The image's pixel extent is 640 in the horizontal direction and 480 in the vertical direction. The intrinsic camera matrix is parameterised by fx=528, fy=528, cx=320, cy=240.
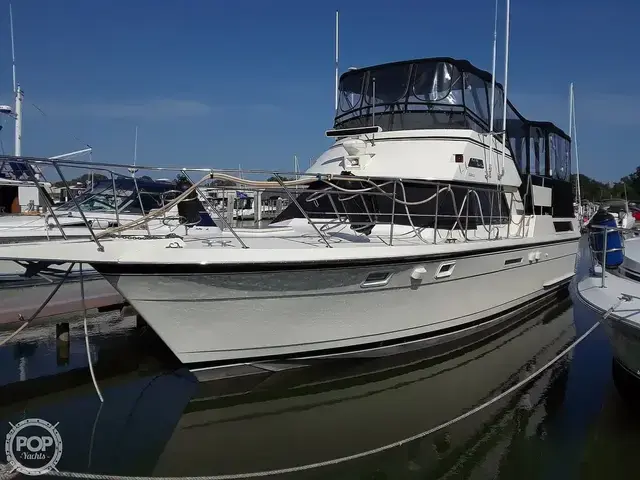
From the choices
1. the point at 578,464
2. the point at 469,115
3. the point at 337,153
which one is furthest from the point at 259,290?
the point at 469,115

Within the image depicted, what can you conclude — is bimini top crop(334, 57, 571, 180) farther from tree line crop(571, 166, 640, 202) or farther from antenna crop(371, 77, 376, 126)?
tree line crop(571, 166, 640, 202)

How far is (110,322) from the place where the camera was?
31.5 ft

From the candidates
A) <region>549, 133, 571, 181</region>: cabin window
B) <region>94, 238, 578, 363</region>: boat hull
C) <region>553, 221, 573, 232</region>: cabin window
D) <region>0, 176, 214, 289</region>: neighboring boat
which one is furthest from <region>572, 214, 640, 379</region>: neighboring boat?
<region>0, 176, 214, 289</region>: neighboring boat

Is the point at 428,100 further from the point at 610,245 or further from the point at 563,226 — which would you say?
the point at 563,226

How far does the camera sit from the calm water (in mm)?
4754

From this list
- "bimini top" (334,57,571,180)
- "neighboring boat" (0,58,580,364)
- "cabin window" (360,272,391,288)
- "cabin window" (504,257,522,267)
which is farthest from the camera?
"bimini top" (334,57,571,180)

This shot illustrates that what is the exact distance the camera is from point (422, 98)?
342 inches

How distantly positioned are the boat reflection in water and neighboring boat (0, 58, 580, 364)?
17.3 inches

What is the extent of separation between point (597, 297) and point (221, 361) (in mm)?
4213

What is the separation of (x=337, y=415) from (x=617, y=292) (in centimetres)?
337

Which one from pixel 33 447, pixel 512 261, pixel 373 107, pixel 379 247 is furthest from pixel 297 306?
pixel 373 107

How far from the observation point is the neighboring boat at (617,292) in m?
5.20

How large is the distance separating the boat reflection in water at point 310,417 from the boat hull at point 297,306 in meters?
0.44

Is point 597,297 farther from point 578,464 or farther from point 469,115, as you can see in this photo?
point 469,115
